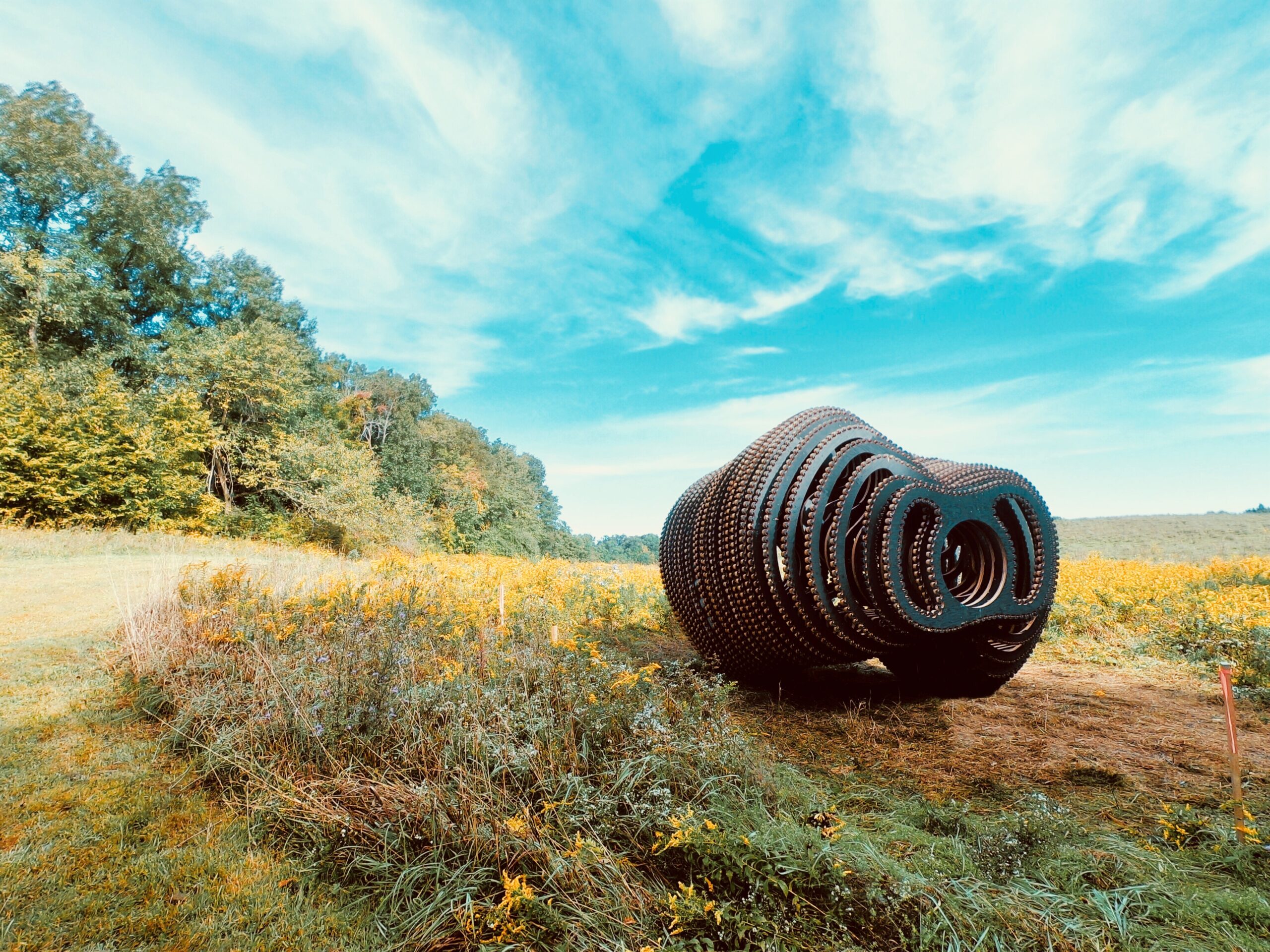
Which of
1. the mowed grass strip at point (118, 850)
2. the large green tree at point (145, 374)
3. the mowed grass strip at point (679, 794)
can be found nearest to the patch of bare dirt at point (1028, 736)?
the mowed grass strip at point (679, 794)

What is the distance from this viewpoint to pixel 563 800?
276cm

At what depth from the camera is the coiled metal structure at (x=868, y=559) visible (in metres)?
4.40

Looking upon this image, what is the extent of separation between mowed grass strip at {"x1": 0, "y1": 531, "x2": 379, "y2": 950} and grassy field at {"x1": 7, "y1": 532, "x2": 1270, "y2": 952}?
0.05 feet

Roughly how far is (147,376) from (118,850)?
25754mm

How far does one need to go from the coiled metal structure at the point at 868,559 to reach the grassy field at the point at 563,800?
0.44m

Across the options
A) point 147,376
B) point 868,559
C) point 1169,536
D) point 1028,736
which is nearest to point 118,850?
point 868,559

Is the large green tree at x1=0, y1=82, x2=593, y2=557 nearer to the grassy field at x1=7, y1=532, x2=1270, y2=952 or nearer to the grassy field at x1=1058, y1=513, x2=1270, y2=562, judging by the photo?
the grassy field at x1=7, y1=532, x2=1270, y2=952

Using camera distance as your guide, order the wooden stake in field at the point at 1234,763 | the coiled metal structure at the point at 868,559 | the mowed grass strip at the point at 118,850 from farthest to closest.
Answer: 1. the coiled metal structure at the point at 868,559
2. the wooden stake in field at the point at 1234,763
3. the mowed grass strip at the point at 118,850

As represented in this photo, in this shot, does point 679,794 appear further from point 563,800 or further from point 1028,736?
point 1028,736

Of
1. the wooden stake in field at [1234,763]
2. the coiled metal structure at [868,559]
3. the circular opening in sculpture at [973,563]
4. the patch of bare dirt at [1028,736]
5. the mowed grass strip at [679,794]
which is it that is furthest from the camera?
the circular opening in sculpture at [973,563]

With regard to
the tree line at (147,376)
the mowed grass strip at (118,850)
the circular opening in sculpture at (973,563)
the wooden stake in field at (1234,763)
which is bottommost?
the mowed grass strip at (118,850)

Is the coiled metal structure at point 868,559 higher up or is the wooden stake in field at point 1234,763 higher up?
the coiled metal structure at point 868,559

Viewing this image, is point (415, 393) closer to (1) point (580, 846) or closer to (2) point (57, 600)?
(2) point (57, 600)

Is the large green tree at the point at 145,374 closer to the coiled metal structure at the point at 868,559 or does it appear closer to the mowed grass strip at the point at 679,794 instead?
the mowed grass strip at the point at 679,794
